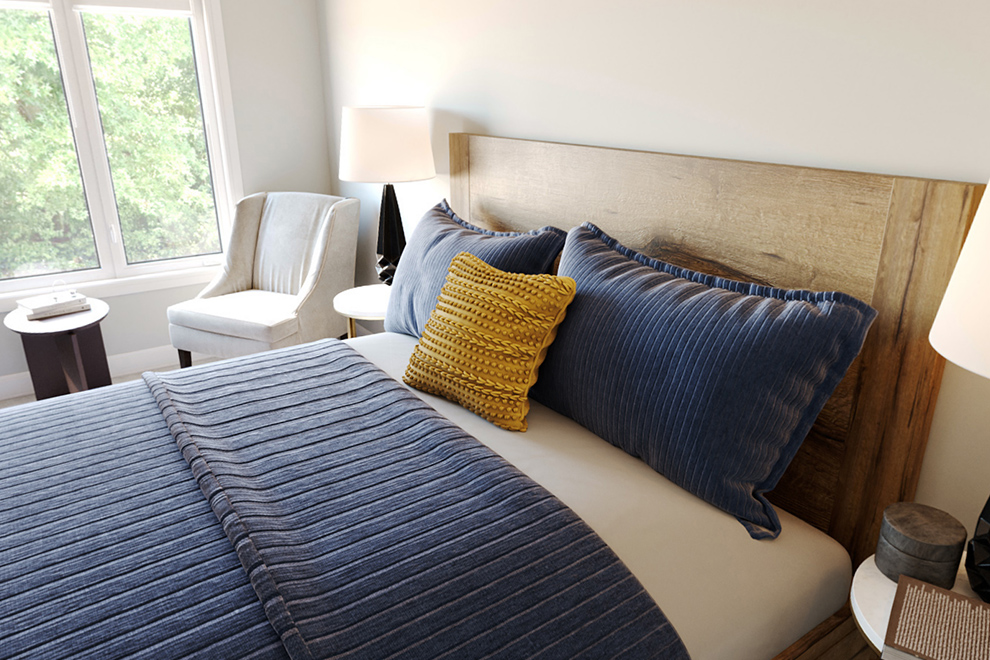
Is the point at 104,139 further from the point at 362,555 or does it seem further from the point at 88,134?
the point at 362,555

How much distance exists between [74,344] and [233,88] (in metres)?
1.50

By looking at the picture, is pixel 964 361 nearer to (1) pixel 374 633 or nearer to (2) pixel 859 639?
(2) pixel 859 639

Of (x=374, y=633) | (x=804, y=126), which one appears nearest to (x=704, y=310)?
(x=804, y=126)

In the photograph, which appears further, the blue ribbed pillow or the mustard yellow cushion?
the mustard yellow cushion

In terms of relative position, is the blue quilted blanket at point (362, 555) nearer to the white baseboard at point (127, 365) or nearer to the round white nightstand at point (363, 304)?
the round white nightstand at point (363, 304)

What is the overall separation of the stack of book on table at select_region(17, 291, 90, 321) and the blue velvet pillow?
1.51 m

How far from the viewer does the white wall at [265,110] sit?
340 centimetres

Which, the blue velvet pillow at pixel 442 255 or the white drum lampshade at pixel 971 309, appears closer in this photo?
the white drum lampshade at pixel 971 309

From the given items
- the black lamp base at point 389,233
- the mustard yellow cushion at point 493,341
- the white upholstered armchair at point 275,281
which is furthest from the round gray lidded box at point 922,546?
the white upholstered armchair at point 275,281

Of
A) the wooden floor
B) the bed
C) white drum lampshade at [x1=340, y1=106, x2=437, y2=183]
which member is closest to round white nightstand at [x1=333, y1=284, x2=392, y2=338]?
white drum lampshade at [x1=340, y1=106, x2=437, y2=183]

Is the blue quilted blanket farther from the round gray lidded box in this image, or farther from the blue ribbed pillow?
the round gray lidded box

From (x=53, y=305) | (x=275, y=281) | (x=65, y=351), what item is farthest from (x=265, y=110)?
(x=65, y=351)

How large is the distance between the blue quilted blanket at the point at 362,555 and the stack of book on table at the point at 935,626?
Answer: 1.01 ft

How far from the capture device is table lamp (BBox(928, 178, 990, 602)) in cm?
87
